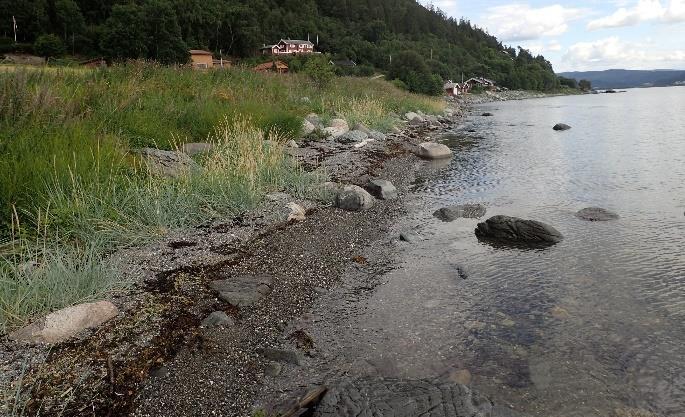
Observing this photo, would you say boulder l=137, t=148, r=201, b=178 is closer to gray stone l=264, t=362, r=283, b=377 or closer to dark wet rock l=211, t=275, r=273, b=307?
dark wet rock l=211, t=275, r=273, b=307

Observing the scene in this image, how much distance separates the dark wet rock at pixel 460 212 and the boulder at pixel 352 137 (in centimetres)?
895

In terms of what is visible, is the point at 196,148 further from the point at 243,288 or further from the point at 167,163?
the point at 243,288

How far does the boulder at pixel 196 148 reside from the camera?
12.2m

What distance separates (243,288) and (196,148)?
7.10 metres

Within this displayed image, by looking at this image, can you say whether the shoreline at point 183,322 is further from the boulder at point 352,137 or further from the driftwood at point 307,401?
the boulder at point 352,137

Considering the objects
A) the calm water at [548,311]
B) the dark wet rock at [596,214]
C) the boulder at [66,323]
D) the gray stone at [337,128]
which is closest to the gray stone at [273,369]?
the calm water at [548,311]

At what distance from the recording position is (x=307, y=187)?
11.5 metres

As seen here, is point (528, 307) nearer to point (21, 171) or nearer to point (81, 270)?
point (81, 270)

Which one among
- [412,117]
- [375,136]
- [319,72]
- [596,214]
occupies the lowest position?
[596,214]

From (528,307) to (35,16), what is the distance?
10378 centimetres

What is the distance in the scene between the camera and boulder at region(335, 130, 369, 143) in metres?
20.1

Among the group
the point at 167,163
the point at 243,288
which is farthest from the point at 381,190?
the point at 243,288

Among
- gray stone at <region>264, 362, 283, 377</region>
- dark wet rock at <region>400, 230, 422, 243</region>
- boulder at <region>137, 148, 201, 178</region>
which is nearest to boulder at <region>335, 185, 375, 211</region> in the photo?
dark wet rock at <region>400, 230, 422, 243</region>

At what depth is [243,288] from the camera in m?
6.50
